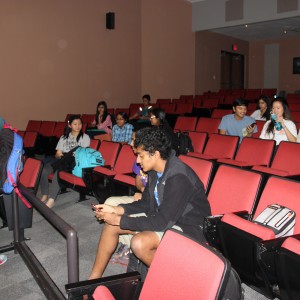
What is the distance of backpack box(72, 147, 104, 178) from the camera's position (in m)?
4.09

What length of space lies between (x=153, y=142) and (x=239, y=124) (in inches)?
111

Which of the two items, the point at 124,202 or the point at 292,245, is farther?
the point at 124,202

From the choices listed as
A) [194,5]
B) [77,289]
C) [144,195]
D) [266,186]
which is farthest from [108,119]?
[194,5]

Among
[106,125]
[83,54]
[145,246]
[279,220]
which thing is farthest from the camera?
[83,54]

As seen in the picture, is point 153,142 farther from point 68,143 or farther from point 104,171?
point 68,143

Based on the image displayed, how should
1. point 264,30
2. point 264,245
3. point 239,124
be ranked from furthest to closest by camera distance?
point 264,30, point 239,124, point 264,245

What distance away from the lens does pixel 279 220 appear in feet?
6.34

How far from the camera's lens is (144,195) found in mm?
2510

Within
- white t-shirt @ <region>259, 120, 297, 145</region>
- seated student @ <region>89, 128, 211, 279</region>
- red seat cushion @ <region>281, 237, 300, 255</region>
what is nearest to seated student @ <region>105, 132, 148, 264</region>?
seated student @ <region>89, 128, 211, 279</region>

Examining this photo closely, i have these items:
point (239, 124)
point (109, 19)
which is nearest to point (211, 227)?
point (239, 124)

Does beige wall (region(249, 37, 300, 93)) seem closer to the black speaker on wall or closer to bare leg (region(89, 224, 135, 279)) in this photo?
the black speaker on wall

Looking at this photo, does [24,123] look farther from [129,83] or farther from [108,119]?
[129,83]

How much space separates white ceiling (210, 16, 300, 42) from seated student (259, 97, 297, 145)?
892 centimetres

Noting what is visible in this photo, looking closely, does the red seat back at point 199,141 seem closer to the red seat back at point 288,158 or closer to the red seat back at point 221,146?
the red seat back at point 221,146
